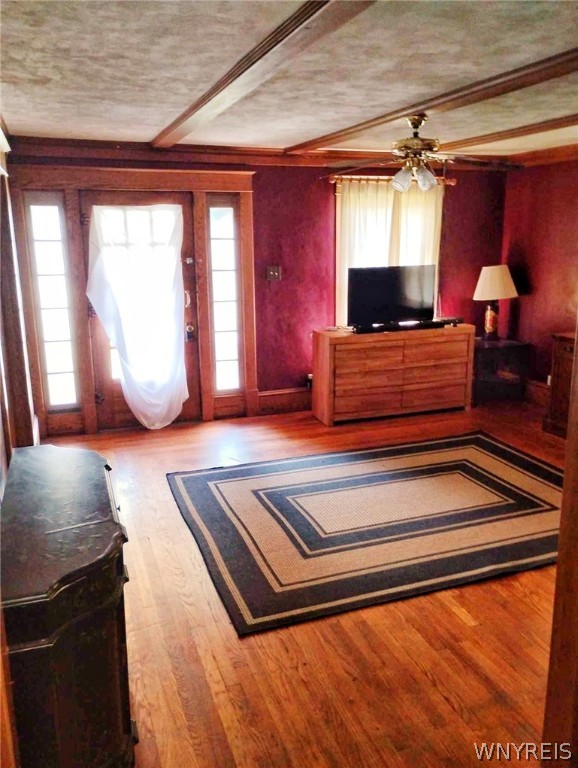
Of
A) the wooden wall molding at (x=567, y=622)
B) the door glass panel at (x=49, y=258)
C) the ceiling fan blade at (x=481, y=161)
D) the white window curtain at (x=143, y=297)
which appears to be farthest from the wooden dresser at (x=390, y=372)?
the wooden wall molding at (x=567, y=622)

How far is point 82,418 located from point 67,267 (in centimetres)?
131

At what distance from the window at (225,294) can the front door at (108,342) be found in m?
0.21

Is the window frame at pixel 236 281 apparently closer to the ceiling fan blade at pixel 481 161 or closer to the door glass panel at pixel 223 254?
the door glass panel at pixel 223 254

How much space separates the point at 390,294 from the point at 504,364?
177 cm

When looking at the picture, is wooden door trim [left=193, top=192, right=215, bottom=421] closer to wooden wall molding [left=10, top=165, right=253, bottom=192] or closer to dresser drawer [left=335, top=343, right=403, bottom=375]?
wooden wall molding [left=10, top=165, right=253, bottom=192]

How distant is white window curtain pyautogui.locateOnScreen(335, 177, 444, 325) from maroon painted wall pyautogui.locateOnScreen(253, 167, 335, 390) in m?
0.10

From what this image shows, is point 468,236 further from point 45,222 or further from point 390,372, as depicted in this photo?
point 45,222

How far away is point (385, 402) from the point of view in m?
5.74

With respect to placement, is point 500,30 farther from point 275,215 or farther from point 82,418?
point 82,418

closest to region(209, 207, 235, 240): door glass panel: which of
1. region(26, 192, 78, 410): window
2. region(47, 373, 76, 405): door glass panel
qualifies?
region(26, 192, 78, 410): window

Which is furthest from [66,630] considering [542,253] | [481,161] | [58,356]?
[542,253]

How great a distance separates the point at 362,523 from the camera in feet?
12.1

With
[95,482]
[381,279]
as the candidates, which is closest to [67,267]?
[381,279]

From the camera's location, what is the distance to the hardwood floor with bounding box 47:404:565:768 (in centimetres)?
212
